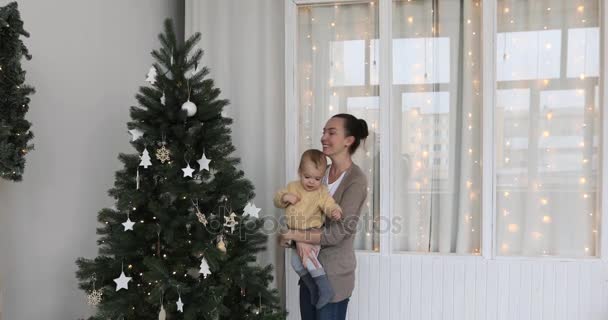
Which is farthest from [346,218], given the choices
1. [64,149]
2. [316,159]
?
[64,149]

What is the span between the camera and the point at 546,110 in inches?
97.3

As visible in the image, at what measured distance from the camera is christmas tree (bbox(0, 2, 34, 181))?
1.43 m

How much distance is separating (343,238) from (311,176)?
0.31 m

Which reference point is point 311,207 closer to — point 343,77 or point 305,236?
point 305,236

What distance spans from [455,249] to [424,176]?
465 millimetres

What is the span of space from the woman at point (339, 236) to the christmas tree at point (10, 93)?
3.63ft

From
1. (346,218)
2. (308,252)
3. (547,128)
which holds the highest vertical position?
(547,128)

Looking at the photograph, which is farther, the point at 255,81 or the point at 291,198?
the point at 255,81

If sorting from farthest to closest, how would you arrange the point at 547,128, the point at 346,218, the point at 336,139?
the point at 547,128 → the point at 336,139 → the point at 346,218

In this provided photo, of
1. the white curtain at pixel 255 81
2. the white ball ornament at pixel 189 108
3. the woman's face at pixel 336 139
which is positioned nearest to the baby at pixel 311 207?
the woman's face at pixel 336 139

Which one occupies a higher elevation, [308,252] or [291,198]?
[291,198]

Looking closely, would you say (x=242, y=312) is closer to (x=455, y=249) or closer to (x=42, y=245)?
(x=42, y=245)

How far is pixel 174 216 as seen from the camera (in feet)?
6.06

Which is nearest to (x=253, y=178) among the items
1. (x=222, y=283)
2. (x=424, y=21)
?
(x=222, y=283)
